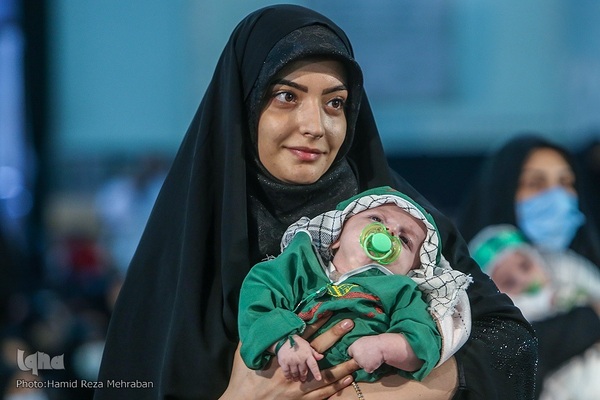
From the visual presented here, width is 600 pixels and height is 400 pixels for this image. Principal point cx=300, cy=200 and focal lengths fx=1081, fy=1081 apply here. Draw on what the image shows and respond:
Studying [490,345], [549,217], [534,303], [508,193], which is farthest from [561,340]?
[490,345]

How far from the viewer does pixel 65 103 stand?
7.32 meters

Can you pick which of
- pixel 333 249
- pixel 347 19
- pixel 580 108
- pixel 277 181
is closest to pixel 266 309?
pixel 333 249

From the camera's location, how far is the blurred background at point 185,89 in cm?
711

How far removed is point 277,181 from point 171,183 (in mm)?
276

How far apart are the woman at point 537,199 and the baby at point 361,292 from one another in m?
1.84

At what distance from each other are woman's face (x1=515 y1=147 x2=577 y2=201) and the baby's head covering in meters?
0.22

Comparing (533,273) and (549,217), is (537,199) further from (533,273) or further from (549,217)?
(533,273)

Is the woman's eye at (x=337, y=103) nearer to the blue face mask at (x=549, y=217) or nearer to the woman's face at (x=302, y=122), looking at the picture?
the woman's face at (x=302, y=122)

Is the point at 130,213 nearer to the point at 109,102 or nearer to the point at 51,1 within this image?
the point at 109,102

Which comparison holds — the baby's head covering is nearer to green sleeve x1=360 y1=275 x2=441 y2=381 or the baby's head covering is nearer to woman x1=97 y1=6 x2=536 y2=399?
woman x1=97 y1=6 x2=536 y2=399

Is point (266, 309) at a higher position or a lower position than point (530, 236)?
higher

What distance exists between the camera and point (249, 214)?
8.08 feet

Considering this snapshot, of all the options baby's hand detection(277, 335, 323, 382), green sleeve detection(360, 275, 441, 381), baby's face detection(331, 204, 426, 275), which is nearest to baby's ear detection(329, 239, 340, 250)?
baby's face detection(331, 204, 426, 275)

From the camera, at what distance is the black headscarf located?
411 cm
